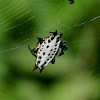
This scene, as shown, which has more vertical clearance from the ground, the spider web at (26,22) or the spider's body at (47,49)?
the spider web at (26,22)

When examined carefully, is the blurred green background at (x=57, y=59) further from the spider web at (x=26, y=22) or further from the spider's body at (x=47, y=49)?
the spider's body at (x=47, y=49)

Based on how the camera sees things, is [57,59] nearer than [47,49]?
No

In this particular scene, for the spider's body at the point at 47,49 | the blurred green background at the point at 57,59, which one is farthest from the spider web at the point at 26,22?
the spider's body at the point at 47,49

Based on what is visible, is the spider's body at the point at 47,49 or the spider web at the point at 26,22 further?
the spider web at the point at 26,22

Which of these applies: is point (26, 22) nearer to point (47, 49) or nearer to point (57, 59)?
point (57, 59)

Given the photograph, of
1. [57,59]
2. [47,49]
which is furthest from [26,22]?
[47,49]

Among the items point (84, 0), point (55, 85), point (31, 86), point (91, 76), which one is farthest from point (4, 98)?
point (84, 0)

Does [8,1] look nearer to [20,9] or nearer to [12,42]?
[20,9]
